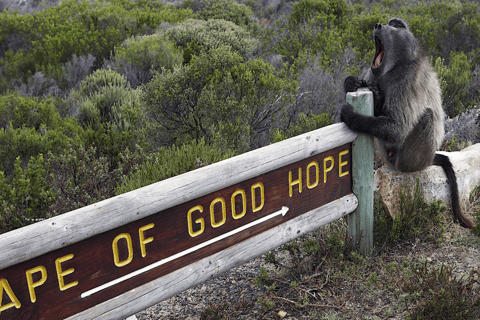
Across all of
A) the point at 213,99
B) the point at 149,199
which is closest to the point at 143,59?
the point at 213,99

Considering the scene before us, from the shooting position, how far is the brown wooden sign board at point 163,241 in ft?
5.48

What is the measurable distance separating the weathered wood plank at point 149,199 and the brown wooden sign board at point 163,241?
0.04 m

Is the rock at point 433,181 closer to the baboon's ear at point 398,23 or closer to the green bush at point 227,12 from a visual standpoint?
the baboon's ear at point 398,23

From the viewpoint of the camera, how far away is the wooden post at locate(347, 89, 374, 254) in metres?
2.75

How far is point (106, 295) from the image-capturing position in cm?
185

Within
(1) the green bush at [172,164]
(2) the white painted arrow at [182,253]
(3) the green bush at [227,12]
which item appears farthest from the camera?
(3) the green bush at [227,12]

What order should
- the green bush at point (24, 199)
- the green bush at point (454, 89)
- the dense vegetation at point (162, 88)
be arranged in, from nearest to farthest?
the green bush at point (24, 199) < the dense vegetation at point (162, 88) < the green bush at point (454, 89)

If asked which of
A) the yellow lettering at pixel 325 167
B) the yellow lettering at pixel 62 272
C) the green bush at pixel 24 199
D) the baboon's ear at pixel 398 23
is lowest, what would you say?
the green bush at pixel 24 199

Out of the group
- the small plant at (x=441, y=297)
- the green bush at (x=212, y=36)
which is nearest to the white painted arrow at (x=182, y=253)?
the small plant at (x=441, y=297)

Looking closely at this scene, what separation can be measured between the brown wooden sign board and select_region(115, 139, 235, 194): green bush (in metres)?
1.37

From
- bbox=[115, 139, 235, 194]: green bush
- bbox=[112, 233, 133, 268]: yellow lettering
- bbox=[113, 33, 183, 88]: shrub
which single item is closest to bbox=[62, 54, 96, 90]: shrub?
bbox=[113, 33, 183, 88]: shrub

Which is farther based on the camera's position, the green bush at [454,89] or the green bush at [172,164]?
the green bush at [454,89]

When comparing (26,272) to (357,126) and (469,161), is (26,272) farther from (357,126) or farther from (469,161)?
(469,161)

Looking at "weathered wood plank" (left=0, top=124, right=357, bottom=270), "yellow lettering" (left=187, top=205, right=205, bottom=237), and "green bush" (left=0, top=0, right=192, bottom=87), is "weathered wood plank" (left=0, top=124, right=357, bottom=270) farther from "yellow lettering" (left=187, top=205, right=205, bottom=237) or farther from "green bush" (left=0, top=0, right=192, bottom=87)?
"green bush" (left=0, top=0, right=192, bottom=87)
